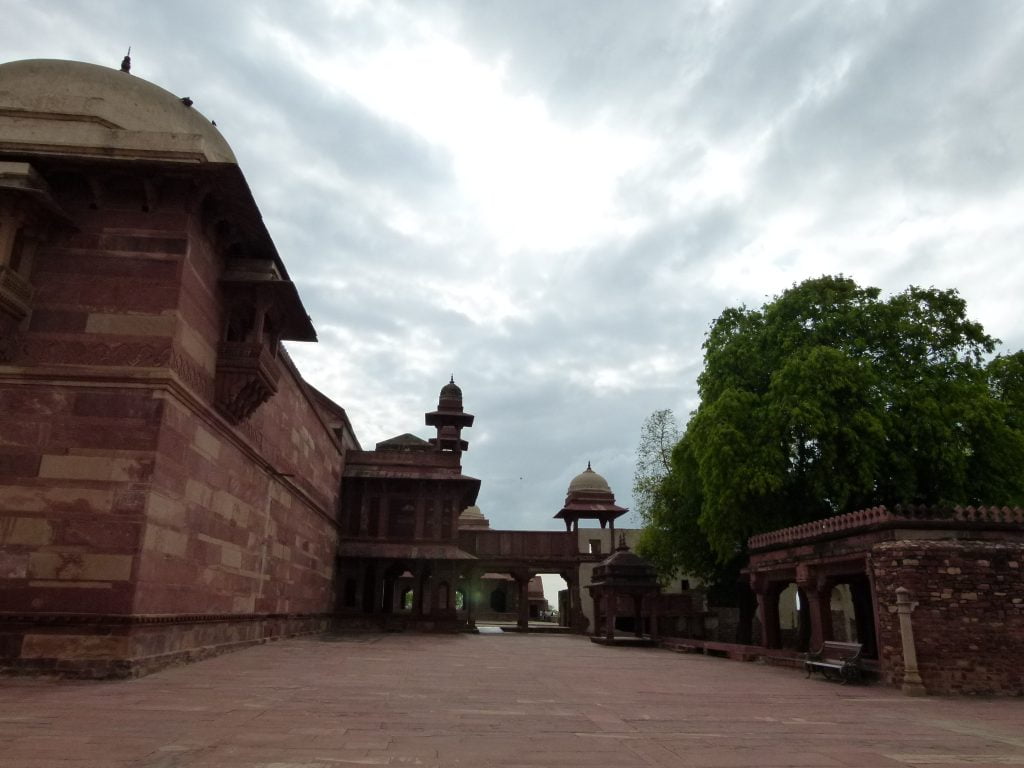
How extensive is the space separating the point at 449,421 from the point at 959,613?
78.3ft

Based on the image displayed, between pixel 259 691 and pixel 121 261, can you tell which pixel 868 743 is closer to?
pixel 259 691

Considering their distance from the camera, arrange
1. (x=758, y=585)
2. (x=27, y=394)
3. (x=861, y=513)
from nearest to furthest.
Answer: (x=27, y=394), (x=861, y=513), (x=758, y=585)

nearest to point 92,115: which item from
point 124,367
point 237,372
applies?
point 124,367

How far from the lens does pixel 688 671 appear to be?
480 inches

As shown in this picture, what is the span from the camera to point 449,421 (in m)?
32.3

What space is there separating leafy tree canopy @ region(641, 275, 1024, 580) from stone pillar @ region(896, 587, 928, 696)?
20.7 feet

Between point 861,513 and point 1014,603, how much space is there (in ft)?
8.31

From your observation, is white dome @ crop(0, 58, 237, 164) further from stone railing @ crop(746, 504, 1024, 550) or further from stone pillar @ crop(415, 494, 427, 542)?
stone pillar @ crop(415, 494, 427, 542)

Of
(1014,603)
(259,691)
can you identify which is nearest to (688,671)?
(1014,603)

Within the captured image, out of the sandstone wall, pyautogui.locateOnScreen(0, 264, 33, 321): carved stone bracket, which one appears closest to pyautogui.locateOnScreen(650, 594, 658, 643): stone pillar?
the sandstone wall

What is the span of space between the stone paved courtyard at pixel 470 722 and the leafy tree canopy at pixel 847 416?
751cm

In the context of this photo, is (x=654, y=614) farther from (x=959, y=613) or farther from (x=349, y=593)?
(x=349, y=593)

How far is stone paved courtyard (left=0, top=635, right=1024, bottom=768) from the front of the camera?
15.5 feet

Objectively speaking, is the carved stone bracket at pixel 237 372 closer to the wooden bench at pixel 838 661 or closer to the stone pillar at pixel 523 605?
the wooden bench at pixel 838 661
